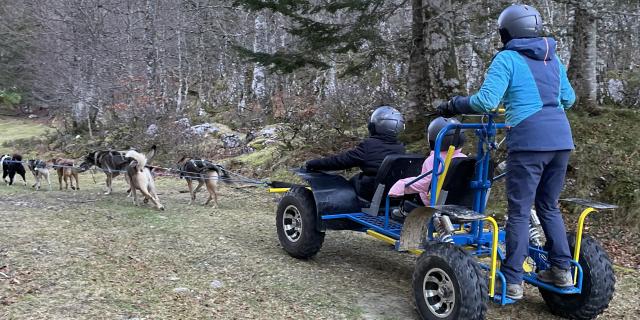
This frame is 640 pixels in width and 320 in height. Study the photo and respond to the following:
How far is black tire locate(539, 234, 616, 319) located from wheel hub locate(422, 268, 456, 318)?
1182mm

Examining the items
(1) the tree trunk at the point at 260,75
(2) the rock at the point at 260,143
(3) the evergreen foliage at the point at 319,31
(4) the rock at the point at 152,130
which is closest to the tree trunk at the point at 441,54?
(3) the evergreen foliage at the point at 319,31

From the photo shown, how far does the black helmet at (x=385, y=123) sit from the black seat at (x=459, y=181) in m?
1.31

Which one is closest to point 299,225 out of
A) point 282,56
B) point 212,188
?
point 212,188

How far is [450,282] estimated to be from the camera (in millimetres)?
4152

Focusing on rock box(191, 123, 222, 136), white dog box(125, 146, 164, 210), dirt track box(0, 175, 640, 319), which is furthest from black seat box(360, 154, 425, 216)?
rock box(191, 123, 222, 136)

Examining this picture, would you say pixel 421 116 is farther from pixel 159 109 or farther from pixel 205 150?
pixel 159 109

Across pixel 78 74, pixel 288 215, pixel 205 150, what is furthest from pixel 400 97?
pixel 78 74

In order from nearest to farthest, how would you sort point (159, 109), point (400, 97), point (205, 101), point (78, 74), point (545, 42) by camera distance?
point (545, 42) < point (400, 97) < point (159, 109) < point (78, 74) < point (205, 101)

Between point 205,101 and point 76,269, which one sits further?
point 205,101

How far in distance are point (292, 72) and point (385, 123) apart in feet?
25.5

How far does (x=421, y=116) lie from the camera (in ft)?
34.4

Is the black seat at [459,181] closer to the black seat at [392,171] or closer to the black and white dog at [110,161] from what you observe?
the black seat at [392,171]

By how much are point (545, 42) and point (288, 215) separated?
11.0 feet


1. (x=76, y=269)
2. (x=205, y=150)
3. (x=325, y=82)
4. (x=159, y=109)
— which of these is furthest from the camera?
(x=325, y=82)
